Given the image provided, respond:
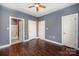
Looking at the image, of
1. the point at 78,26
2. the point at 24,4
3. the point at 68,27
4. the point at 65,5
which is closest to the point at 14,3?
the point at 24,4

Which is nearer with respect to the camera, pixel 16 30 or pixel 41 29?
pixel 16 30

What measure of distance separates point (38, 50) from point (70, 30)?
72 cm

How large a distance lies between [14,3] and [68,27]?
1114 millimetres

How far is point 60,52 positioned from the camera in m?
1.71

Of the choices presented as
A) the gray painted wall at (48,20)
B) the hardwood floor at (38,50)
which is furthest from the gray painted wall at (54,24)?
the hardwood floor at (38,50)

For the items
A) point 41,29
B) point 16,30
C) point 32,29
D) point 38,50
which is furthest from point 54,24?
point 16,30

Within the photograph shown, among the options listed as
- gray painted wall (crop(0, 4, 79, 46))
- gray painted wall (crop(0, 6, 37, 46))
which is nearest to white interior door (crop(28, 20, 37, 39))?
gray painted wall (crop(0, 4, 79, 46))

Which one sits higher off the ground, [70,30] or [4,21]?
[4,21]

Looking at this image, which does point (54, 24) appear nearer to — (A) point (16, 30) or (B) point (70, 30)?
(B) point (70, 30)

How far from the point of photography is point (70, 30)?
5.65 ft

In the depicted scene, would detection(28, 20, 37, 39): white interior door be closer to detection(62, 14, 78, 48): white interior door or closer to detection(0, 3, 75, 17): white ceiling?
detection(0, 3, 75, 17): white ceiling

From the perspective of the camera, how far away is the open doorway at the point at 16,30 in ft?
5.77

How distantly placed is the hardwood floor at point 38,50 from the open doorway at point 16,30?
100 millimetres

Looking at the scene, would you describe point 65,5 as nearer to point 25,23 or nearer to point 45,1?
point 45,1
